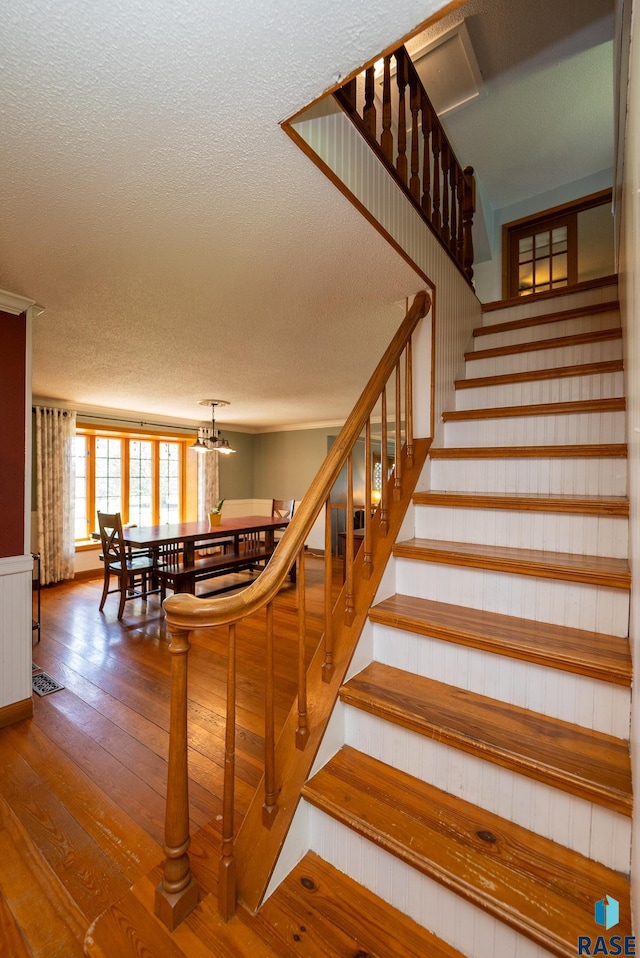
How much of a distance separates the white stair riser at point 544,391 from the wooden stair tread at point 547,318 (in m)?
0.57

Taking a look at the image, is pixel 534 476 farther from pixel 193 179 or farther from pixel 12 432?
pixel 12 432

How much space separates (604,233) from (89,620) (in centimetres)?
628

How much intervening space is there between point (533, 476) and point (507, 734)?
1117 mm

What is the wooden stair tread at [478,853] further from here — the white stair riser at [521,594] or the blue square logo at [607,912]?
the white stair riser at [521,594]

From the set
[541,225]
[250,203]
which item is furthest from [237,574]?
[541,225]

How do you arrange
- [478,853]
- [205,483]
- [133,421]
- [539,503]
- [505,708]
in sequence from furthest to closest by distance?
[205,483] → [133,421] → [539,503] → [505,708] → [478,853]

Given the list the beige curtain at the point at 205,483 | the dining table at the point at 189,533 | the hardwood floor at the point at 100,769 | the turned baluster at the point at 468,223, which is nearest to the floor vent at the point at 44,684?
the hardwood floor at the point at 100,769

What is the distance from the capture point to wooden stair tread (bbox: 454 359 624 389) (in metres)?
1.91

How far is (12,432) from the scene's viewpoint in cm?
219

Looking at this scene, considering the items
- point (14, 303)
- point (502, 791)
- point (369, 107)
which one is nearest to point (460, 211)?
point (369, 107)

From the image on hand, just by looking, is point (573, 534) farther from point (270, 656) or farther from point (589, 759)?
point (270, 656)

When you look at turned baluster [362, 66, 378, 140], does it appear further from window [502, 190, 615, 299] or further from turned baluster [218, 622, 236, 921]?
window [502, 190, 615, 299]

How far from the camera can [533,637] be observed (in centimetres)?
125

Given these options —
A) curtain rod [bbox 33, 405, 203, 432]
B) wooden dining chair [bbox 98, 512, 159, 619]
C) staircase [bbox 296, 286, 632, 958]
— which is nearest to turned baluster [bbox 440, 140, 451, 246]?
staircase [bbox 296, 286, 632, 958]
